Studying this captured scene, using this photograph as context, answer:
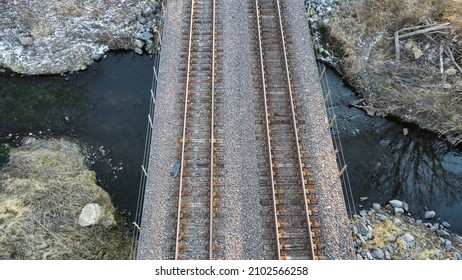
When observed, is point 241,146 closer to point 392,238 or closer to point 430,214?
point 392,238

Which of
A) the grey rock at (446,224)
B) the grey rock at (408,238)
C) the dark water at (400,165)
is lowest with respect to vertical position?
the grey rock at (446,224)

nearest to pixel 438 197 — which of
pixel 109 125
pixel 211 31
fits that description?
pixel 211 31

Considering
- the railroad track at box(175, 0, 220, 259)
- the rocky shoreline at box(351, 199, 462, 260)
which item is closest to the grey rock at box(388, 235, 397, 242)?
the rocky shoreline at box(351, 199, 462, 260)

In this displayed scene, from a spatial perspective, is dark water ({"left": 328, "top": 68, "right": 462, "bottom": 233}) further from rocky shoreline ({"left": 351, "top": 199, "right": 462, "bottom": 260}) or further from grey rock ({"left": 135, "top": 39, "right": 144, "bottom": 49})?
grey rock ({"left": 135, "top": 39, "right": 144, "bottom": 49})

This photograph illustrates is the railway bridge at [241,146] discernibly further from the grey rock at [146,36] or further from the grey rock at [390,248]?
the grey rock at [390,248]

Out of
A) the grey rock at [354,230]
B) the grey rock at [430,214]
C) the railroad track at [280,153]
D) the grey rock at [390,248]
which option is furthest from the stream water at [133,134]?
the railroad track at [280,153]

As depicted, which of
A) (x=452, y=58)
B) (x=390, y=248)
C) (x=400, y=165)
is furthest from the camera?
(x=452, y=58)

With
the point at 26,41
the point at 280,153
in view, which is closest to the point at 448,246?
the point at 280,153

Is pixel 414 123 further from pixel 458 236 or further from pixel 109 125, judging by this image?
pixel 109 125
